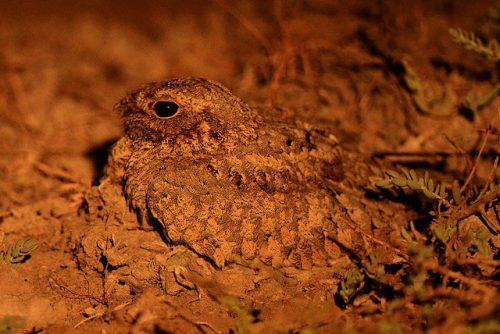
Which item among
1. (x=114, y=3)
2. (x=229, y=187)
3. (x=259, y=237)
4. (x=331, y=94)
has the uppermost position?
(x=114, y=3)

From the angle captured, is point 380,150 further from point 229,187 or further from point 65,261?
point 65,261

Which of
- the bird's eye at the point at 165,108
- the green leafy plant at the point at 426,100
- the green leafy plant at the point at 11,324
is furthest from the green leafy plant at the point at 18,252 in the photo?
the green leafy plant at the point at 426,100

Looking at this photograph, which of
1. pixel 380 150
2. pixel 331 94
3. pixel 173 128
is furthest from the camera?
pixel 331 94

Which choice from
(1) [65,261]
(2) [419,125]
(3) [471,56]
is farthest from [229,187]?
(3) [471,56]

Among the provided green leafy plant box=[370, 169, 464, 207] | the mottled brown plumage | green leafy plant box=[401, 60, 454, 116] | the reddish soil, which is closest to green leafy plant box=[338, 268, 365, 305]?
the reddish soil

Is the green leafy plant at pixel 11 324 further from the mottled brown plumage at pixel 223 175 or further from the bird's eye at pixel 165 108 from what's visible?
the bird's eye at pixel 165 108
